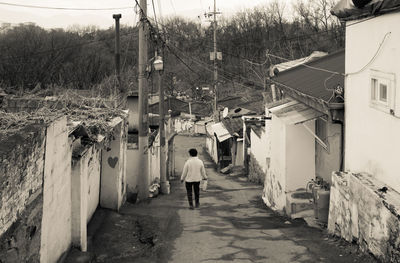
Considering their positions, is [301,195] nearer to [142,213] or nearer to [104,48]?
[142,213]

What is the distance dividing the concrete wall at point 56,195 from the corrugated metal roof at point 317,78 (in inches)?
199

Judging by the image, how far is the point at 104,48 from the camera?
5606cm

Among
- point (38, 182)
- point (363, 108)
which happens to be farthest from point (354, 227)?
point (38, 182)

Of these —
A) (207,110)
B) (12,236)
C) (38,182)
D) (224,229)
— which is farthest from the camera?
(207,110)

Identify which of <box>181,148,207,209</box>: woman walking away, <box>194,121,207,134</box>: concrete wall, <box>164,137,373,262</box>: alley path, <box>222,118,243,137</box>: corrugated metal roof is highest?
<box>181,148,207,209</box>: woman walking away

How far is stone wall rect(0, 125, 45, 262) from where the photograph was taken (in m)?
5.32

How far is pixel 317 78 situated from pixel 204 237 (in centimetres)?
532

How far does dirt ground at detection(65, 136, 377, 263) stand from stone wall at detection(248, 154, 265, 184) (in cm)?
760

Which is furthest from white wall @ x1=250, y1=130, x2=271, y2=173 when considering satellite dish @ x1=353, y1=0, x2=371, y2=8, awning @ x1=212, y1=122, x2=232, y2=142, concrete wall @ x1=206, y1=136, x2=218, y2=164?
satellite dish @ x1=353, y1=0, x2=371, y2=8

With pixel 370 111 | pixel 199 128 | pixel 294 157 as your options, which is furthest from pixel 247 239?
pixel 199 128

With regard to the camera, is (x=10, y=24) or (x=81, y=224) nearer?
(x=81, y=224)

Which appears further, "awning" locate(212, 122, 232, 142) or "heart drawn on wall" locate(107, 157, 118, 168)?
"awning" locate(212, 122, 232, 142)

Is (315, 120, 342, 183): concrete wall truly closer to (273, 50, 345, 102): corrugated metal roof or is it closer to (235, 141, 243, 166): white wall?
(273, 50, 345, 102): corrugated metal roof

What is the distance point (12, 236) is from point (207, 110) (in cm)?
5056
